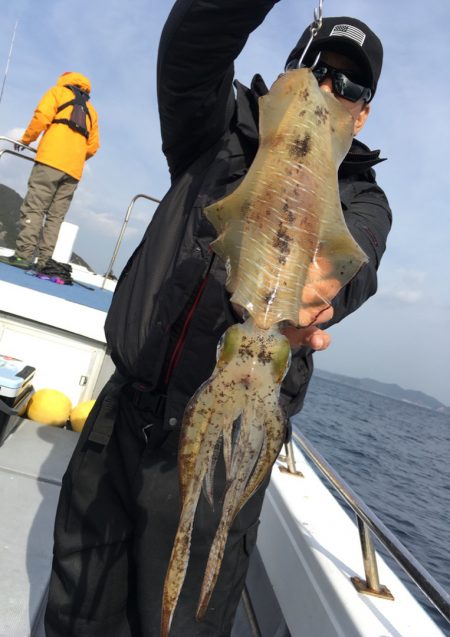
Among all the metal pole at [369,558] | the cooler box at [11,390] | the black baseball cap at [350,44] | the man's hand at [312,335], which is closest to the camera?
the man's hand at [312,335]

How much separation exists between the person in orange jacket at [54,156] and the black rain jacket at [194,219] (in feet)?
22.5

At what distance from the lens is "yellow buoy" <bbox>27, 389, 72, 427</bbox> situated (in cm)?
602

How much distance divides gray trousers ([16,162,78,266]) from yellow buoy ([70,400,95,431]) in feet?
12.4

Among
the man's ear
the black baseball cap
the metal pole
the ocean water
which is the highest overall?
the black baseball cap

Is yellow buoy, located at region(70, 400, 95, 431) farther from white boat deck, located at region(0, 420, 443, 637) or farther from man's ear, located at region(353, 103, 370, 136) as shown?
man's ear, located at region(353, 103, 370, 136)

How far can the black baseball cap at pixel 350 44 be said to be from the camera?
2139 millimetres

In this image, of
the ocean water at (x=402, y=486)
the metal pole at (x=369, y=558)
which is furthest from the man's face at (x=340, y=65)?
the ocean water at (x=402, y=486)

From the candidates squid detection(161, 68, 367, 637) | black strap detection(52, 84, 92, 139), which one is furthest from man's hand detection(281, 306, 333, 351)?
black strap detection(52, 84, 92, 139)

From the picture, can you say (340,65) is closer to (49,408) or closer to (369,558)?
(369,558)

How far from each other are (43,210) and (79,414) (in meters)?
4.36

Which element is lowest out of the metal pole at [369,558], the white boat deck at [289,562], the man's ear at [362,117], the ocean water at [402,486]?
the ocean water at [402,486]

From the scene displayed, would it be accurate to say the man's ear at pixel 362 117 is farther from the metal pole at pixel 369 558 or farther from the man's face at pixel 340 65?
the metal pole at pixel 369 558

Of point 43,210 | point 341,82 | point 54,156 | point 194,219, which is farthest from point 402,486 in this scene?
point 341,82

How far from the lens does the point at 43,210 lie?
886 cm
